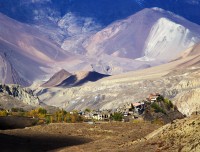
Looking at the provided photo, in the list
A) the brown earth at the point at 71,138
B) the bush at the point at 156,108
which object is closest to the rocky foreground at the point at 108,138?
the brown earth at the point at 71,138

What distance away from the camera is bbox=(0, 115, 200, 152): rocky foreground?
1296 inches

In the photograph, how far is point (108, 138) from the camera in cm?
4678

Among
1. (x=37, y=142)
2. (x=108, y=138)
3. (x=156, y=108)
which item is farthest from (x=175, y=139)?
(x=156, y=108)

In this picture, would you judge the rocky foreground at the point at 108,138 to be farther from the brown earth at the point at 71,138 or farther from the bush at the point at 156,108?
the bush at the point at 156,108

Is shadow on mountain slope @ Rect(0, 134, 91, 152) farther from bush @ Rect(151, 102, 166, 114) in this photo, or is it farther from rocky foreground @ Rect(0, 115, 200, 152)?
bush @ Rect(151, 102, 166, 114)

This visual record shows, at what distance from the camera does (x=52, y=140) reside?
5175cm

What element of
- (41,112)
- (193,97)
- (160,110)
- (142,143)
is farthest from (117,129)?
(193,97)

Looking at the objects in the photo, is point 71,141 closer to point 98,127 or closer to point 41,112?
point 98,127

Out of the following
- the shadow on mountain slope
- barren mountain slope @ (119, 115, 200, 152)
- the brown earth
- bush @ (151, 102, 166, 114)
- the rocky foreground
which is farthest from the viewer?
bush @ (151, 102, 166, 114)

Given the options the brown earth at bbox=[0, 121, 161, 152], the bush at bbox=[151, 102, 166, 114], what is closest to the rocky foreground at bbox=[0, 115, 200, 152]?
the brown earth at bbox=[0, 121, 161, 152]

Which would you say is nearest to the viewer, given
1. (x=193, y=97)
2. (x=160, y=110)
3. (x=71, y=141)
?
(x=71, y=141)

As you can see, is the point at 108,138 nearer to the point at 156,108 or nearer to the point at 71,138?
the point at 71,138

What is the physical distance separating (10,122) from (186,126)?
51236 mm

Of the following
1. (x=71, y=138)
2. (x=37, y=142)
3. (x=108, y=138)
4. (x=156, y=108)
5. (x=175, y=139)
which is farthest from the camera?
(x=156, y=108)
